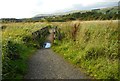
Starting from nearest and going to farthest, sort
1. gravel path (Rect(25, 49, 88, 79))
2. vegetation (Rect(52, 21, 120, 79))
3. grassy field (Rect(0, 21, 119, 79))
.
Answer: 1. grassy field (Rect(0, 21, 119, 79))
2. vegetation (Rect(52, 21, 120, 79))
3. gravel path (Rect(25, 49, 88, 79))

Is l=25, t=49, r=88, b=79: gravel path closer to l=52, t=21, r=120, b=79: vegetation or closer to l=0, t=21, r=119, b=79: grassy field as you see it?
l=0, t=21, r=119, b=79: grassy field

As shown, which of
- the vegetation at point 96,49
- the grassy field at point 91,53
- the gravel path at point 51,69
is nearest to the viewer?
the grassy field at point 91,53

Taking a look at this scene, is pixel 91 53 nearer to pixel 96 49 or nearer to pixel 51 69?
pixel 96 49

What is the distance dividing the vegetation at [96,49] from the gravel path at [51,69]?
0.49 metres

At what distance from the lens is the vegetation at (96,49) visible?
11255mm

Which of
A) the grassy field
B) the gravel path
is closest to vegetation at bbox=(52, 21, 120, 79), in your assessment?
the grassy field

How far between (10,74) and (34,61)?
4391 millimetres

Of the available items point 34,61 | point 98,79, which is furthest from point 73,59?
point 98,79

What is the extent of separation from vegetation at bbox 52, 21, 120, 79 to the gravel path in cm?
49

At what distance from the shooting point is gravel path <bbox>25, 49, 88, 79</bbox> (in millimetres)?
11430

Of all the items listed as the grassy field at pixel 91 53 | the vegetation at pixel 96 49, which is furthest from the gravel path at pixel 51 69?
the vegetation at pixel 96 49

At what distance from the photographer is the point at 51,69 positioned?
41.9 feet

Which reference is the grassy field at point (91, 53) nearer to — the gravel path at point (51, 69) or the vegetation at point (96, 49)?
the vegetation at point (96, 49)

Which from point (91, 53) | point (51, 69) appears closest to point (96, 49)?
point (91, 53)
